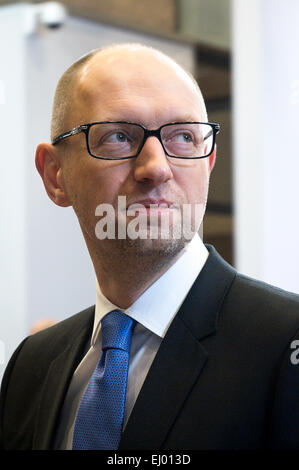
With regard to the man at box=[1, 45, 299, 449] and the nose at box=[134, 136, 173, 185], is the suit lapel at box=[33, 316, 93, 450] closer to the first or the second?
the man at box=[1, 45, 299, 449]

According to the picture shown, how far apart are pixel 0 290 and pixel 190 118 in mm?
686

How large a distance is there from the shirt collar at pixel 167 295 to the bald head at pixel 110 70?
117 mm

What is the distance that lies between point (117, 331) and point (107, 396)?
0.05 m

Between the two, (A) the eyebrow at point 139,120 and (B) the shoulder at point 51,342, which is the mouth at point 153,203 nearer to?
(A) the eyebrow at point 139,120

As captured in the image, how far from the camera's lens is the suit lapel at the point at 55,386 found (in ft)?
2.02

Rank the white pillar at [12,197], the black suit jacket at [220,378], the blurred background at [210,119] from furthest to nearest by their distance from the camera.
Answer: the white pillar at [12,197]
the blurred background at [210,119]
the black suit jacket at [220,378]

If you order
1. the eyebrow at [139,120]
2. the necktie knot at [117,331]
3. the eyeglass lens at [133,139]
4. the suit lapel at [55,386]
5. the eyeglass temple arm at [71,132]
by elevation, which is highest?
the eyebrow at [139,120]

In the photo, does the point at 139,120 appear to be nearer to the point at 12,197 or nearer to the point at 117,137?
the point at 117,137

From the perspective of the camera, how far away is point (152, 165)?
540 millimetres

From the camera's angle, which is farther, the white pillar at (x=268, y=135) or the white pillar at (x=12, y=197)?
the white pillar at (x=12, y=197)

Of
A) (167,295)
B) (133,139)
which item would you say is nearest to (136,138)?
(133,139)

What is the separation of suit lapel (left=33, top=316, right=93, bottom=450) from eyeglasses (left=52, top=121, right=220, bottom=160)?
181 millimetres

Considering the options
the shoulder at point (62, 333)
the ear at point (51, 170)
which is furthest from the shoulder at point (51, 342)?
the ear at point (51, 170)

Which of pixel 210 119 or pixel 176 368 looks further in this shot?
pixel 210 119
